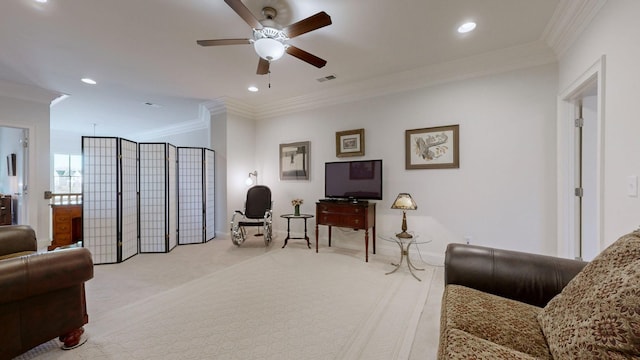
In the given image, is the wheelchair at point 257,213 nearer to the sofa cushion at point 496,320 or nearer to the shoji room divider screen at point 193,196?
the shoji room divider screen at point 193,196

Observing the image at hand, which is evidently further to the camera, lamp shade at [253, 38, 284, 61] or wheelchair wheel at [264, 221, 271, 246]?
wheelchair wheel at [264, 221, 271, 246]

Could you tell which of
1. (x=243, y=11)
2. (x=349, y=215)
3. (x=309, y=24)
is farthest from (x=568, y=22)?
(x=349, y=215)

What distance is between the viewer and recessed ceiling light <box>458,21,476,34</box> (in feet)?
7.73

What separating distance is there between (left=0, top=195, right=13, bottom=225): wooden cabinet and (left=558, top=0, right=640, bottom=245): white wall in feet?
28.4

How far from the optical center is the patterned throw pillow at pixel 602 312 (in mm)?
729

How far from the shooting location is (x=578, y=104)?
2451 millimetres

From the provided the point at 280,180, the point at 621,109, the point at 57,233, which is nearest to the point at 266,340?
the point at 621,109

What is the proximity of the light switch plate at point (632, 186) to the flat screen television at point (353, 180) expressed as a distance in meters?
2.29

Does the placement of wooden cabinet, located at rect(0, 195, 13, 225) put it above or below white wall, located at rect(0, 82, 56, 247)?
below

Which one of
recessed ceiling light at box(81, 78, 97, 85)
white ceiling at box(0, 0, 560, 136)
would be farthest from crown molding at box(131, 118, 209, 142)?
recessed ceiling light at box(81, 78, 97, 85)

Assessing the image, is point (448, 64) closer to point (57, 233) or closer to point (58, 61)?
point (58, 61)

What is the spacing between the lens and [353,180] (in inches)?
149

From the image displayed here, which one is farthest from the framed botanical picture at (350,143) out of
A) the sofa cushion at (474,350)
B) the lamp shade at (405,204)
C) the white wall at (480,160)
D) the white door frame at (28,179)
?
the white door frame at (28,179)

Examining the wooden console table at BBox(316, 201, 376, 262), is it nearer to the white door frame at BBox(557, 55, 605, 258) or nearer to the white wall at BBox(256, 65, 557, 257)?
the white wall at BBox(256, 65, 557, 257)
